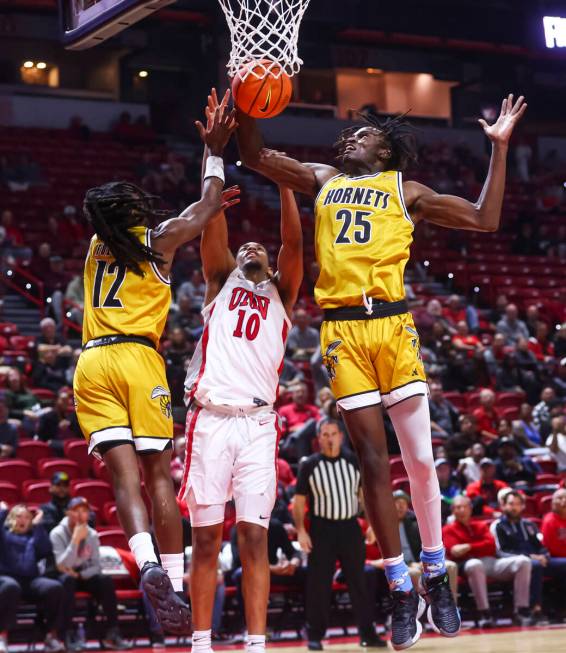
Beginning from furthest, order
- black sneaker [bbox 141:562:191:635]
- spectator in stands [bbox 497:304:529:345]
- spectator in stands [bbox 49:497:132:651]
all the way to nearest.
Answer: spectator in stands [bbox 497:304:529:345] < spectator in stands [bbox 49:497:132:651] < black sneaker [bbox 141:562:191:635]

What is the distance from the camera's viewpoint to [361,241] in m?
5.82

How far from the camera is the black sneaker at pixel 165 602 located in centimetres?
517

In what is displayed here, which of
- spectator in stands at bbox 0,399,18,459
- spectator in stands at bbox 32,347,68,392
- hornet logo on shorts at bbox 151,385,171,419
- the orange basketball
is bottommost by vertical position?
spectator in stands at bbox 0,399,18,459

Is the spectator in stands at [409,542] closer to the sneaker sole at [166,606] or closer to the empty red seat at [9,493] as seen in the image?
the empty red seat at [9,493]

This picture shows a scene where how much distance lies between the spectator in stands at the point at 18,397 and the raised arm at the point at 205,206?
6.80 meters

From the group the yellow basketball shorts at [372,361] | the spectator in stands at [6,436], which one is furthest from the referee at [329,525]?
the yellow basketball shorts at [372,361]

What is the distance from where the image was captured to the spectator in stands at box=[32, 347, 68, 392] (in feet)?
43.5

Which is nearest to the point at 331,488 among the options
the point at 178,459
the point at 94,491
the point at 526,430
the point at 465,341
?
the point at 178,459

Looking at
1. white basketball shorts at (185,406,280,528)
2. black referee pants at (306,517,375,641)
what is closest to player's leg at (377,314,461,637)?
white basketball shorts at (185,406,280,528)

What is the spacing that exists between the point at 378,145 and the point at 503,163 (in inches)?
27.0

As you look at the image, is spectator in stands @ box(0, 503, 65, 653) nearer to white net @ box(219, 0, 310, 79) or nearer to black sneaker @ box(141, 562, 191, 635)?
black sneaker @ box(141, 562, 191, 635)

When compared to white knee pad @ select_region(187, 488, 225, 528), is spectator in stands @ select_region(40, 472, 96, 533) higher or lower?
lower

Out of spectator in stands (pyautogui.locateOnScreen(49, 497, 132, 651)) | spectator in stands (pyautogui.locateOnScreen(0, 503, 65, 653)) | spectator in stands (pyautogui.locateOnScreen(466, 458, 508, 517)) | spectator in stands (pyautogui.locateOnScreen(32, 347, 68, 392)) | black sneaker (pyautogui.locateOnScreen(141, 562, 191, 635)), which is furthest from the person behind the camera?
spectator in stands (pyautogui.locateOnScreen(32, 347, 68, 392))

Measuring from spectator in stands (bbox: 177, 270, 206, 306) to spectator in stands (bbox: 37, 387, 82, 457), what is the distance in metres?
3.18
